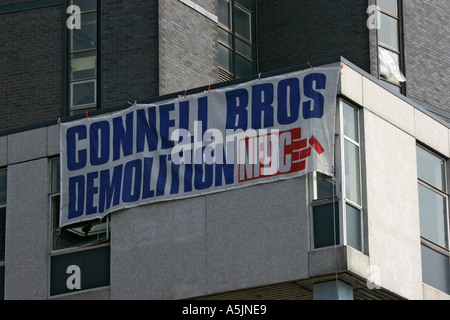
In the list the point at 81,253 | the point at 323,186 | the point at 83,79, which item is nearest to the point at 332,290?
the point at 323,186

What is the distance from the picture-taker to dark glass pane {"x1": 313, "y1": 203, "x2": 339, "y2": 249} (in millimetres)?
24344

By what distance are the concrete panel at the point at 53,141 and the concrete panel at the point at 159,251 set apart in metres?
2.35

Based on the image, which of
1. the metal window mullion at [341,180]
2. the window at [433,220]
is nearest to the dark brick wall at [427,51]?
the window at [433,220]

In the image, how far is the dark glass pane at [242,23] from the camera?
3344cm

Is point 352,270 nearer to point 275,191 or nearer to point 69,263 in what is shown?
→ point 275,191

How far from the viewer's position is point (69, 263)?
27.3 metres

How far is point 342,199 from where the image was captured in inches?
966

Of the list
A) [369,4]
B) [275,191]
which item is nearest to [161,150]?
[275,191]

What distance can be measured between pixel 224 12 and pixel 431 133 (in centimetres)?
747

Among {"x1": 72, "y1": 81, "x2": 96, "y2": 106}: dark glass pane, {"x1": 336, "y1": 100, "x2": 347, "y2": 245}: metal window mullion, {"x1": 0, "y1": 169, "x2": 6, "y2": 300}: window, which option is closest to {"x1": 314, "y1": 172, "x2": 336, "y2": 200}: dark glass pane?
{"x1": 336, "y1": 100, "x2": 347, "y2": 245}: metal window mullion

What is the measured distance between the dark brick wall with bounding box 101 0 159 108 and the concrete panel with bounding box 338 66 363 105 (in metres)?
5.55

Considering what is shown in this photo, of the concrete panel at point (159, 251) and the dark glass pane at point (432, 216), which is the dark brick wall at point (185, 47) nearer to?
the concrete panel at point (159, 251)

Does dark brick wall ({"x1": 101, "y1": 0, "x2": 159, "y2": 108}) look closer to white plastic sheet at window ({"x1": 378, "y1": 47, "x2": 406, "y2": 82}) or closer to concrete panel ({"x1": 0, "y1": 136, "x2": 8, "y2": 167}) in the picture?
concrete panel ({"x1": 0, "y1": 136, "x2": 8, "y2": 167})

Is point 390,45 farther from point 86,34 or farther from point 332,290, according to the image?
point 332,290
